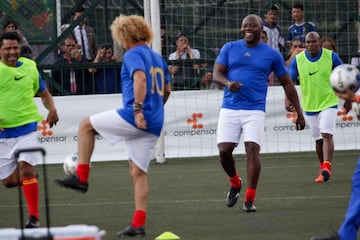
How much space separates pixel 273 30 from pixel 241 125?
331 inches

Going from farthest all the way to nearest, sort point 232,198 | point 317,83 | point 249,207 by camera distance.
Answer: point 317,83 < point 232,198 < point 249,207

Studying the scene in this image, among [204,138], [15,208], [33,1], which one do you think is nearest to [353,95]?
[15,208]

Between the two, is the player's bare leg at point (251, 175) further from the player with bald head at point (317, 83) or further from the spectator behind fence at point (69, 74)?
the spectator behind fence at point (69, 74)

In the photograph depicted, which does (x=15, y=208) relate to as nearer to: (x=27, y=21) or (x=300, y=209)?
(x=300, y=209)

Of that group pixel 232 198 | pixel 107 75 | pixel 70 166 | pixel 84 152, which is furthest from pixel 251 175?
pixel 107 75

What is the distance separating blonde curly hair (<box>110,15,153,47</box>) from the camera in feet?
34.2

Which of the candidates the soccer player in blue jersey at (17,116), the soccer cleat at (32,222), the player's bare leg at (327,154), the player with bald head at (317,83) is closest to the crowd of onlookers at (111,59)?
the player with bald head at (317,83)

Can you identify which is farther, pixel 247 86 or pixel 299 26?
pixel 299 26

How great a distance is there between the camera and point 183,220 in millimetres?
11586

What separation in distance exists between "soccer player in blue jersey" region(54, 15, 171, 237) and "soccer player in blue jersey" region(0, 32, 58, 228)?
1455 mm

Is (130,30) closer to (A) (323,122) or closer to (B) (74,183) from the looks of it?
(B) (74,183)

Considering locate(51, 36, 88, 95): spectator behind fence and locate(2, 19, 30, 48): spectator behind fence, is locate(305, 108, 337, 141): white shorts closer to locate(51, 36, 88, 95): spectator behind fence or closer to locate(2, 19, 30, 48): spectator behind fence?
locate(2, 19, 30, 48): spectator behind fence

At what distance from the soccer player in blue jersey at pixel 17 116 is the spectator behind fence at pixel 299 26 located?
31.7ft

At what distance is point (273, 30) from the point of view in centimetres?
2083
